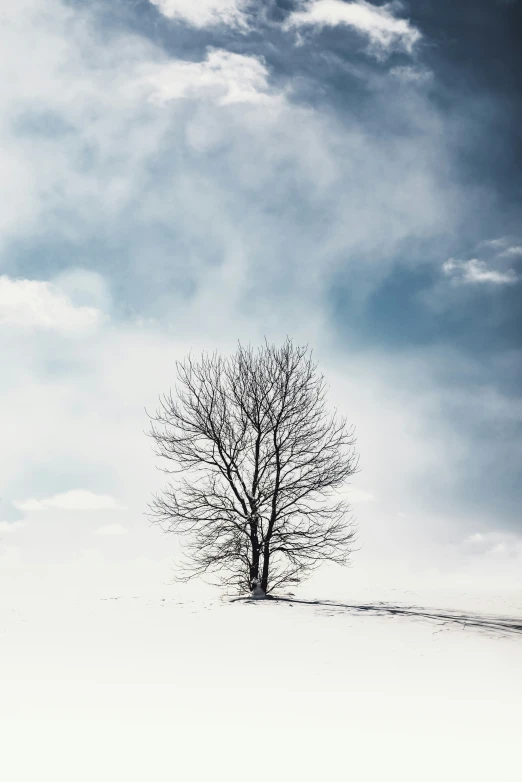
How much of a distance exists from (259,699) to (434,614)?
9.68 m

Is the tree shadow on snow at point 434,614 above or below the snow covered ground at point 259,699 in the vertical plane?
above

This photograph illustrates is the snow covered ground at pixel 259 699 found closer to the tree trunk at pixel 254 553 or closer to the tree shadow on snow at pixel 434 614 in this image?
the tree shadow on snow at pixel 434 614

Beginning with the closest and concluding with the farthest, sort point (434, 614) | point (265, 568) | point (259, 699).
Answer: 1. point (259, 699)
2. point (434, 614)
3. point (265, 568)

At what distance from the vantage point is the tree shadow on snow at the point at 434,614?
13.8m

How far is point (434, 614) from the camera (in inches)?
615

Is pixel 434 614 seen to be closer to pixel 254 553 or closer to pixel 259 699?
pixel 254 553

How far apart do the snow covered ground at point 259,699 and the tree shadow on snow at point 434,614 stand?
286mm

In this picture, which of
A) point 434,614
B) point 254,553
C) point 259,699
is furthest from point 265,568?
point 259,699

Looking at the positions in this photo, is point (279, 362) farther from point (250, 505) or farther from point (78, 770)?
point (78, 770)

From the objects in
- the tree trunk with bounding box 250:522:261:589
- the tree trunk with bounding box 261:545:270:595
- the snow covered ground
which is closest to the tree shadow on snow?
the snow covered ground

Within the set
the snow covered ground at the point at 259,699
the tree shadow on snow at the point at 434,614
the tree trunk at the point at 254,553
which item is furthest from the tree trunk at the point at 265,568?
the snow covered ground at the point at 259,699

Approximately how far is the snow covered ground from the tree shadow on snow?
286 millimetres

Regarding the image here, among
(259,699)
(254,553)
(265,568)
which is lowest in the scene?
(259,699)

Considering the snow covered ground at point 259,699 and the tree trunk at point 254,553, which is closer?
the snow covered ground at point 259,699
